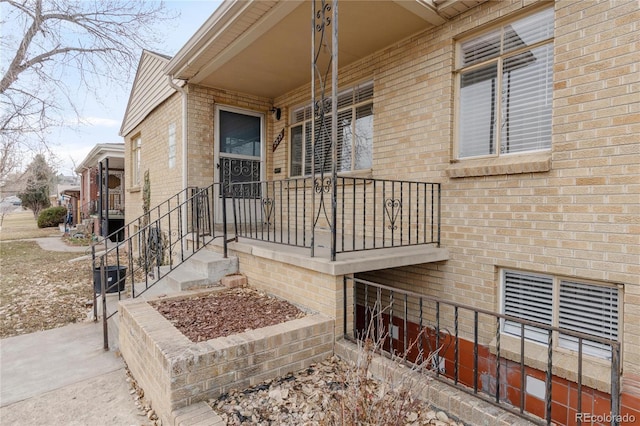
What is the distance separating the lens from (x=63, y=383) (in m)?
3.35

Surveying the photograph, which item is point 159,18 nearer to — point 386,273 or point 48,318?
point 48,318

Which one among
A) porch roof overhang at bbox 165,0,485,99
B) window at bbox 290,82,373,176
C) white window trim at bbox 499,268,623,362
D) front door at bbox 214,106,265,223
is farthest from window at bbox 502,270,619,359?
front door at bbox 214,106,265,223

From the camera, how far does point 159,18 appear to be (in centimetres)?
944

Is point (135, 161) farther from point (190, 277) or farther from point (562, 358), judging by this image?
point (562, 358)

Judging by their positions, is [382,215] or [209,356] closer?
[209,356]

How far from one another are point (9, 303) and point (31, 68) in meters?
6.41

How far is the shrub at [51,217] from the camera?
76.5 ft

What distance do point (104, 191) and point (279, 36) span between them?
47.6 feet

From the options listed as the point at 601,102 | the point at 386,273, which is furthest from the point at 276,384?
the point at 601,102

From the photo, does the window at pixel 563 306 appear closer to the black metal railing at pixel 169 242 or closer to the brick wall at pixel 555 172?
the brick wall at pixel 555 172

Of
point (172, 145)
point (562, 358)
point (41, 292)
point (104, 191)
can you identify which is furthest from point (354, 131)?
point (104, 191)

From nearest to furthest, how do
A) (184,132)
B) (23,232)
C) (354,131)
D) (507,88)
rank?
(507,88)
(354,131)
(184,132)
(23,232)

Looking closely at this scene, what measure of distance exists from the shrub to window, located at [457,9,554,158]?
27536 mm

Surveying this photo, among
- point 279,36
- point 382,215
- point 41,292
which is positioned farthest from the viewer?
point 41,292
